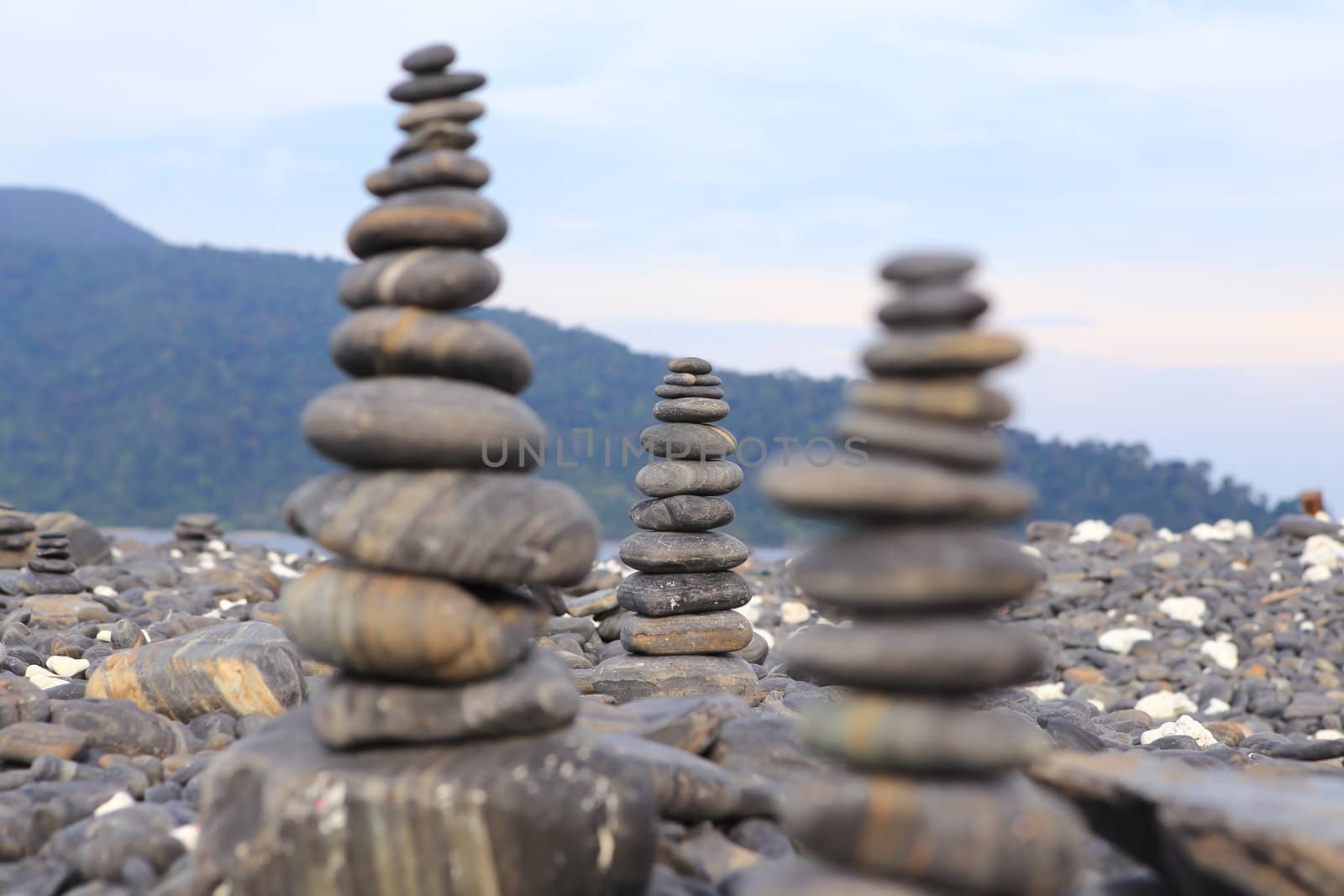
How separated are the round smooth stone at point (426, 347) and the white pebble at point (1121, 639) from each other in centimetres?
1477

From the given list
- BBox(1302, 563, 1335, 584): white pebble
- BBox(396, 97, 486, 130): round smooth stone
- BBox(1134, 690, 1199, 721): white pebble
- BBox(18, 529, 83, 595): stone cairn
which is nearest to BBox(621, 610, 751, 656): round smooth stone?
BBox(396, 97, 486, 130): round smooth stone

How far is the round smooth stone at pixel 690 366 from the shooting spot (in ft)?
33.6

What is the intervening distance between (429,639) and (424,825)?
70cm

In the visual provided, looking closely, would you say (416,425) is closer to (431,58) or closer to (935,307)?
(431,58)

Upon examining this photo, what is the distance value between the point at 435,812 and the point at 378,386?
1744 mm

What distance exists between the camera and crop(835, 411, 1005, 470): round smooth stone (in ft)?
12.9

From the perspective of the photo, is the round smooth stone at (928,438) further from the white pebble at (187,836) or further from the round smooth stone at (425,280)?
the white pebble at (187,836)

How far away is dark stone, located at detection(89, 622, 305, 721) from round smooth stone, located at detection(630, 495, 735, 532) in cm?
314

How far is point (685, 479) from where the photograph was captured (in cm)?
1004

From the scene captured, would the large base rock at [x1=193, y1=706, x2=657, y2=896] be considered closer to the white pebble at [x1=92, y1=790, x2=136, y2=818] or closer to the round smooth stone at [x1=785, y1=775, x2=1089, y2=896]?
the round smooth stone at [x1=785, y1=775, x2=1089, y2=896]

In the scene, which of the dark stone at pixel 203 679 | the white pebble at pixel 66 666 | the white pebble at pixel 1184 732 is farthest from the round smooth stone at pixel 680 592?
the white pebble at pixel 66 666

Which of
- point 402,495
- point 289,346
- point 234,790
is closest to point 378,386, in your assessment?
point 402,495

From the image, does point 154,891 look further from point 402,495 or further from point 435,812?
point 402,495

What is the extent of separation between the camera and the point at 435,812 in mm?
4523
